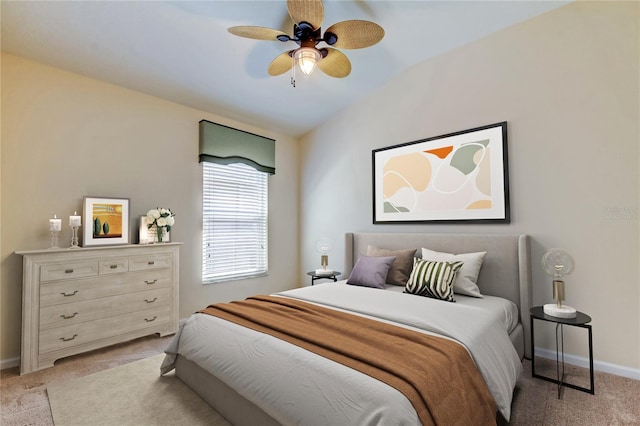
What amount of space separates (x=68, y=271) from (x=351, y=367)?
2.69 m

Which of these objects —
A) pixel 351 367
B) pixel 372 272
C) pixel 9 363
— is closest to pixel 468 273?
pixel 372 272

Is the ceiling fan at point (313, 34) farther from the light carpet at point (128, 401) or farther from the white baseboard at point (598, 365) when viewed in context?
the white baseboard at point (598, 365)

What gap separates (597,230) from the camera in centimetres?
255

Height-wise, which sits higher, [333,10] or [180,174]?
[333,10]

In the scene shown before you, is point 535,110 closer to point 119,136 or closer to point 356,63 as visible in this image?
point 356,63

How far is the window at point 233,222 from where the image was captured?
13.0ft

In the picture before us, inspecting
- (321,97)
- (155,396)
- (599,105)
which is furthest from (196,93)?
(599,105)

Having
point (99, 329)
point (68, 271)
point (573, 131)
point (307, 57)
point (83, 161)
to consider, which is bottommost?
point (99, 329)

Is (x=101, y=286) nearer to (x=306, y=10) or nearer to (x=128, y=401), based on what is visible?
(x=128, y=401)

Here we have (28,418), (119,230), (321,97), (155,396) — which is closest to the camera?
(28,418)

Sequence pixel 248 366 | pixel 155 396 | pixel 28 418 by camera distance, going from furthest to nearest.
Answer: pixel 155 396, pixel 28 418, pixel 248 366

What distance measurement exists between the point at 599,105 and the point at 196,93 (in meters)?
3.94

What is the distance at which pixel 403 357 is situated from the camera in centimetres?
147

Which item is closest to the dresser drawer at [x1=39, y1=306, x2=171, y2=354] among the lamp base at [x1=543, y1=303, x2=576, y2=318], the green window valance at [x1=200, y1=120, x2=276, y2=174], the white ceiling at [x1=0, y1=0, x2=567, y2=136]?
the green window valance at [x1=200, y1=120, x2=276, y2=174]
